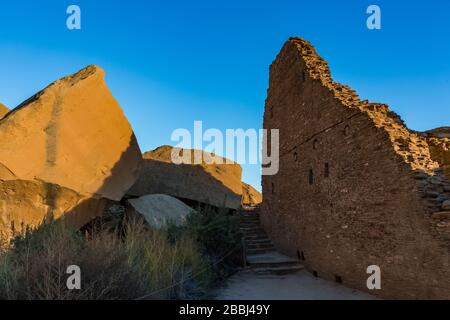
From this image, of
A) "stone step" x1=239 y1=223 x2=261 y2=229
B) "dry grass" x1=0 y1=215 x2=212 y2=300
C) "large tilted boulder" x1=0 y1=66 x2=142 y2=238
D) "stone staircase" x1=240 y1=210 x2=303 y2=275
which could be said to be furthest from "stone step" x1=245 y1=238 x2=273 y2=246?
"dry grass" x1=0 y1=215 x2=212 y2=300

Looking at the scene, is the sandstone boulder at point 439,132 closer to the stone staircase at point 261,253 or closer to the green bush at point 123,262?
the stone staircase at point 261,253

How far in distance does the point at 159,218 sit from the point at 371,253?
17.1 ft

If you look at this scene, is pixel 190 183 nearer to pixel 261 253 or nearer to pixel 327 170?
pixel 261 253

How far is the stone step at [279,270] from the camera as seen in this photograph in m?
8.88

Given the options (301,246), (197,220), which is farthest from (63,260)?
(301,246)

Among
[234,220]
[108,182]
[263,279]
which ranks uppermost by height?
[108,182]

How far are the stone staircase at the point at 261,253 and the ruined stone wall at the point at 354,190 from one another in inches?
15.8

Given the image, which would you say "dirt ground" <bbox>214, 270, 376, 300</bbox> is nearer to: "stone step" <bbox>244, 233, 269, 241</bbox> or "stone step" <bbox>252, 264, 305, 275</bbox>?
"stone step" <bbox>252, 264, 305, 275</bbox>

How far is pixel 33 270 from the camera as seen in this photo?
3.83m

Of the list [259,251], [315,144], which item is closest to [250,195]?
[259,251]

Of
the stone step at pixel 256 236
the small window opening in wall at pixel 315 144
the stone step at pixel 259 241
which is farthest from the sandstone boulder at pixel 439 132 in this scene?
the stone step at pixel 256 236

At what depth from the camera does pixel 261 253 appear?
11086mm

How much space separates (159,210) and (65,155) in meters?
2.82
